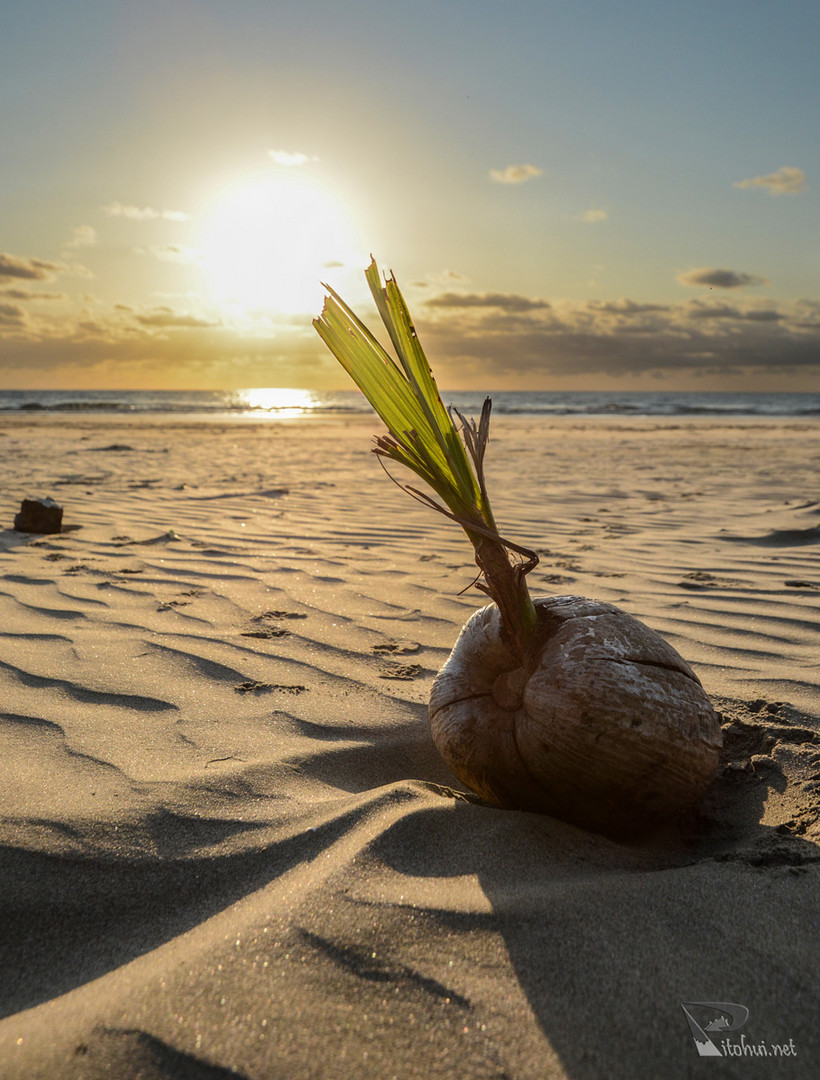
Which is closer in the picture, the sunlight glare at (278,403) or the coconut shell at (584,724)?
the coconut shell at (584,724)

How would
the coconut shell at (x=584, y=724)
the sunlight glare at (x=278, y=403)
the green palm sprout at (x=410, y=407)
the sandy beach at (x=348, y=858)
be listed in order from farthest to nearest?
the sunlight glare at (x=278, y=403) → the coconut shell at (x=584, y=724) → the green palm sprout at (x=410, y=407) → the sandy beach at (x=348, y=858)

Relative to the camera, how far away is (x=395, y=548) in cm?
486

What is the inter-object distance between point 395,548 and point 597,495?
10.9 ft

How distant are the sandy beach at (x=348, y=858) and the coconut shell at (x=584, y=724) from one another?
95 millimetres

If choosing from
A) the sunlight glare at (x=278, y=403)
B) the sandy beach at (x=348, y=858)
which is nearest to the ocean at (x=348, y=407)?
the sunlight glare at (x=278, y=403)

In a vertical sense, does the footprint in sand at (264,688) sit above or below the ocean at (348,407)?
below

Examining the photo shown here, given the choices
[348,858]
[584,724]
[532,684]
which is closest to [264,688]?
[348,858]

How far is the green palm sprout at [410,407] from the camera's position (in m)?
1.45

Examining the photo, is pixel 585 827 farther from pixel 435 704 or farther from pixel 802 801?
pixel 802 801

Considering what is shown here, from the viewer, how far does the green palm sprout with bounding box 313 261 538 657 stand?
1.45m

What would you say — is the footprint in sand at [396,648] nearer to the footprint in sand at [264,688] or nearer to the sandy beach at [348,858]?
the sandy beach at [348,858]

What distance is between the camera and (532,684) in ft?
5.44

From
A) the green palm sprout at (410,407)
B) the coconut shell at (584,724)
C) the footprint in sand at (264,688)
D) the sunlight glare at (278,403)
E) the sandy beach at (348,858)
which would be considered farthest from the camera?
the sunlight glare at (278,403)

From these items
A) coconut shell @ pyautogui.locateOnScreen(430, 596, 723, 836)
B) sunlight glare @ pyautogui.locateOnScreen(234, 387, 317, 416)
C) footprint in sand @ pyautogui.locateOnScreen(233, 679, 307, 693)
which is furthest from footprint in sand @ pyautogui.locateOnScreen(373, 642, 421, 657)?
sunlight glare @ pyautogui.locateOnScreen(234, 387, 317, 416)
